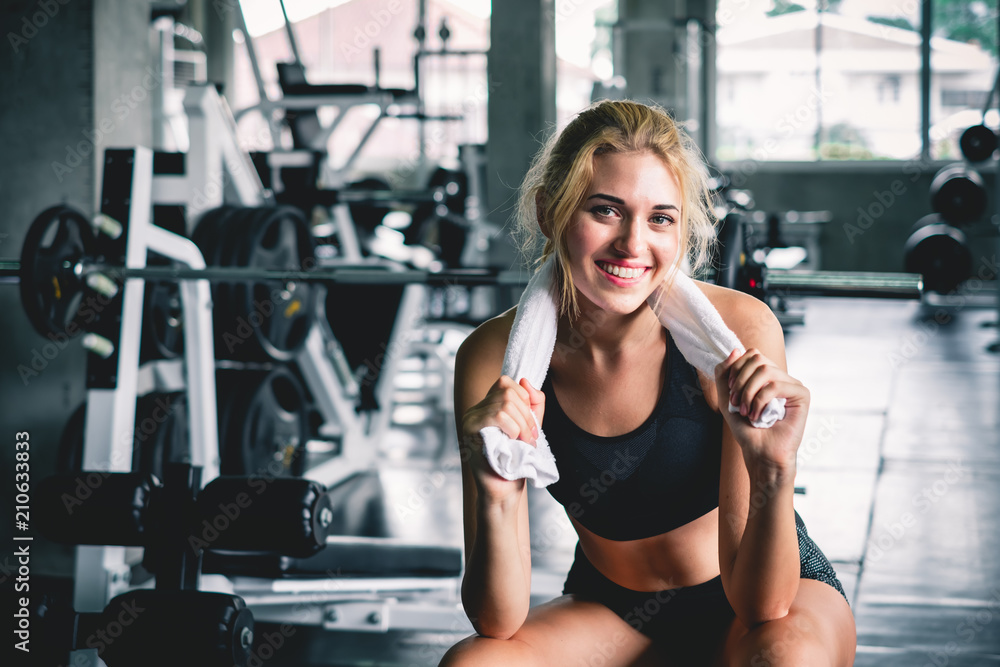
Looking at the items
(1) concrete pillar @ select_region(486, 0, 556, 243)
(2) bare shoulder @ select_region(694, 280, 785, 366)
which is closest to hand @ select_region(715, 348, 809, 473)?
(2) bare shoulder @ select_region(694, 280, 785, 366)

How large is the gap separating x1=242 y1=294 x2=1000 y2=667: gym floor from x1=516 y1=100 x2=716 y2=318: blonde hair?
39.9 inches

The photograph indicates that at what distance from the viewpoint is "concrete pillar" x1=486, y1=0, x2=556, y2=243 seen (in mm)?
3586

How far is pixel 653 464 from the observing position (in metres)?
1.03

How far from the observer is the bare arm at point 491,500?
2.85ft

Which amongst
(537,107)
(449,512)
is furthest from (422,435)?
(537,107)

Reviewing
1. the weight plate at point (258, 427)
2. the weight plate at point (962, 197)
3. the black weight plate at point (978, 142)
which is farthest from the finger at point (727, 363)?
the weight plate at point (962, 197)

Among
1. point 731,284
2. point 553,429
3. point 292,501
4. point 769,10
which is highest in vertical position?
point 769,10

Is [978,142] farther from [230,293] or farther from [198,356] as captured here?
[198,356]

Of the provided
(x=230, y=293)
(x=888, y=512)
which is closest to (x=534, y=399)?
(x=230, y=293)

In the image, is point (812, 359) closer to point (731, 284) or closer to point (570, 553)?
point (570, 553)

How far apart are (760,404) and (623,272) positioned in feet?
0.67

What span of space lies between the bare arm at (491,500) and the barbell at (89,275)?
49cm

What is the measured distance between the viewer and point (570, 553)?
2273 mm

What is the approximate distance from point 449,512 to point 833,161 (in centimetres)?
683
